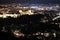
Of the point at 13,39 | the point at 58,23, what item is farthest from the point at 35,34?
the point at 58,23

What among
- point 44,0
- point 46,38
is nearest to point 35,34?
point 46,38

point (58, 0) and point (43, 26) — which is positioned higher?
point (43, 26)

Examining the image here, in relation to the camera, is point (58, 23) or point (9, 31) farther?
point (58, 23)

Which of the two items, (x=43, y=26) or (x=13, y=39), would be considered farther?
(x=43, y=26)

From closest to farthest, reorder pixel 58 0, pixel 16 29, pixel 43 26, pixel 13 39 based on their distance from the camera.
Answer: pixel 13 39 → pixel 16 29 → pixel 43 26 → pixel 58 0

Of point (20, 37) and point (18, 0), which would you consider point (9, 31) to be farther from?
point (18, 0)

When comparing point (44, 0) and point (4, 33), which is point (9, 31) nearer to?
point (4, 33)

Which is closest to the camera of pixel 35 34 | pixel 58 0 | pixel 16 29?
pixel 35 34

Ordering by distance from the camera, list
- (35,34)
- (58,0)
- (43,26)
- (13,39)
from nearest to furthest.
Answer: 1. (13,39)
2. (35,34)
3. (43,26)
4. (58,0)

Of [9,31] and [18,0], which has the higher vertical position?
[9,31]
